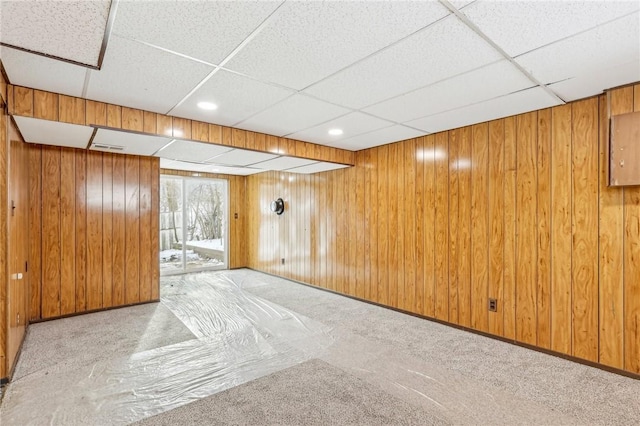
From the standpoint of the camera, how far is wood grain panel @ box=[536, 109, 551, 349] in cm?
307

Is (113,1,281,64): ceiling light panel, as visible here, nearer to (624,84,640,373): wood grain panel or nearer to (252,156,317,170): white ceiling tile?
(252,156,317,170): white ceiling tile

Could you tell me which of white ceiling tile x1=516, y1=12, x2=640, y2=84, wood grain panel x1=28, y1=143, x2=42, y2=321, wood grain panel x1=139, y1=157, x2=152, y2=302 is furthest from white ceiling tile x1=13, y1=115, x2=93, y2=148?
white ceiling tile x1=516, y1=12, x2=640, y2=84

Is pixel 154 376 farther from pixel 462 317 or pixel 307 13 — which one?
pixel 462 317

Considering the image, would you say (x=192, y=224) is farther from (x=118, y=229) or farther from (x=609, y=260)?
(x=609, y=260)

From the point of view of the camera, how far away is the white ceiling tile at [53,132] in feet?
9.27

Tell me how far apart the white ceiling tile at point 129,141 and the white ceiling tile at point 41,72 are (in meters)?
0.60

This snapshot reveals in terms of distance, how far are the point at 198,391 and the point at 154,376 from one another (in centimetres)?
49

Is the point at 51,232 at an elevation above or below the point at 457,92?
below

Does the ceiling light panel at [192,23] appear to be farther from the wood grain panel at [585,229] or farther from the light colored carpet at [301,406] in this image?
the wood grain panel at [585,229]

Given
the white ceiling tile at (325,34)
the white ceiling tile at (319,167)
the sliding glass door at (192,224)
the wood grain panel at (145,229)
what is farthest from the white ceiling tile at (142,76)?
the sliding glass door at (192,224)

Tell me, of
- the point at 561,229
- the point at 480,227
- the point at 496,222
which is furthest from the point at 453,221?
the point at 561,229

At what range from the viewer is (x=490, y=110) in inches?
124

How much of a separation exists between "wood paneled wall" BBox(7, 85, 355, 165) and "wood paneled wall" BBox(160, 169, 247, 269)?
3.81 metres

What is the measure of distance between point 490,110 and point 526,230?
1.28m
